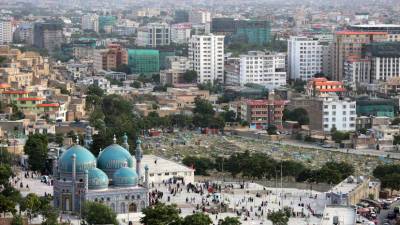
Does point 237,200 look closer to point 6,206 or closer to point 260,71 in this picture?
point 6,206

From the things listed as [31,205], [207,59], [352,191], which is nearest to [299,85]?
[207,59]

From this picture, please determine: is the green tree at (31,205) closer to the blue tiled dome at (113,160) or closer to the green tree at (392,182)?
the blue tiled dome at (113,160)

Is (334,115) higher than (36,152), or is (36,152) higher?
(36,152)

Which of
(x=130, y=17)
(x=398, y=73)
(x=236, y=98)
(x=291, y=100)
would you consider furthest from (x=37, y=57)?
(x=130, y=17)

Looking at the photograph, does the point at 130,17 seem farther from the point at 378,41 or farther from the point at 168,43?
the point at 378,41

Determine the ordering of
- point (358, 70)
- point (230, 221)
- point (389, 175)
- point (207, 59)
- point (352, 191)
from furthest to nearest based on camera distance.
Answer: point (207, 59)
point (358, 70)
point (389, 175)
point (352, 191)
point (230, 221)

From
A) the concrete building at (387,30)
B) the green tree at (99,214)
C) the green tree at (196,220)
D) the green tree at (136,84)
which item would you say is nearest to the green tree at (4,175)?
the green tree at (99,214)
